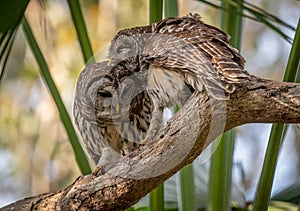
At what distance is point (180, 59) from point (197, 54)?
3cm

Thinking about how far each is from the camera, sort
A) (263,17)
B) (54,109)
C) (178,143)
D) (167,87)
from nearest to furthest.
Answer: (178,143) → (167,87) → (263,17) → (54,109)

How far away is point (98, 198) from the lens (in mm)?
997

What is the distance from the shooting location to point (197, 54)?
1110mm

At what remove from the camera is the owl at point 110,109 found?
132cm

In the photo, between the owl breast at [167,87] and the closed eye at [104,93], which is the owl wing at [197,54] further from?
the closed eye at [104,93]

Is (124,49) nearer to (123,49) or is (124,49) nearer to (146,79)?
(123,49)

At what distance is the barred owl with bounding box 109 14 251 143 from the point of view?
1.01 m

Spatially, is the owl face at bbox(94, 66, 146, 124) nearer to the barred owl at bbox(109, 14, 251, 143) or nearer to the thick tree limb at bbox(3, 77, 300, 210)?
the barred owl at bbox(109, 14, 251, 143)

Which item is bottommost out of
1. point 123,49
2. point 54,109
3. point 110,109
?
point 54,109

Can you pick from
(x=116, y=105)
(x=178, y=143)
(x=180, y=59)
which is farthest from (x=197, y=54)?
(x=116, y=105)

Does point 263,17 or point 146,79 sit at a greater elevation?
point 263,17

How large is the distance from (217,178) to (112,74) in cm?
A: 30

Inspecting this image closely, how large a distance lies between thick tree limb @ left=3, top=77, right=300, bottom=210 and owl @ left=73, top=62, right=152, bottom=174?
186 millimetres

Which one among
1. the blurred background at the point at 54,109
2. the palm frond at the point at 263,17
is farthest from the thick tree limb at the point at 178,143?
the blurred background at the point at 54,109
